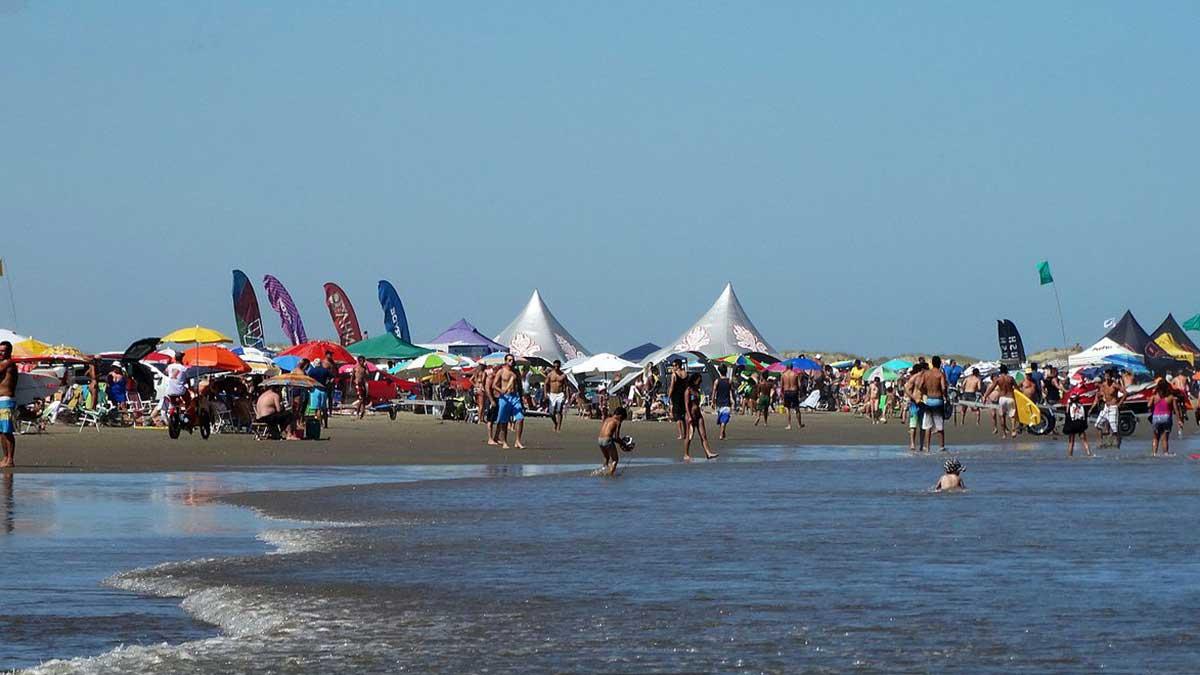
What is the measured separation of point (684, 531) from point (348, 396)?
3296 cm

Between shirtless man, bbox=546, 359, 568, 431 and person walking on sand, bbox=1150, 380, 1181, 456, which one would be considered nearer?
person walking on sand, bbox=1150, 380, 1181, 456

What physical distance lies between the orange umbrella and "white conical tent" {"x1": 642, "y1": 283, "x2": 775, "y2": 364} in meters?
27.2

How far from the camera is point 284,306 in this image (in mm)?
59312

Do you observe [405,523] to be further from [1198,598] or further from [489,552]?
[1198,598]

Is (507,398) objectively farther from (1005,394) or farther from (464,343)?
(464,343)

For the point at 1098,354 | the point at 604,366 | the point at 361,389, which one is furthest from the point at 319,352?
the point at 1098,354

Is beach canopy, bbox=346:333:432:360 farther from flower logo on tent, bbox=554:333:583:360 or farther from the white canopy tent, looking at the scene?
the white canopy tent

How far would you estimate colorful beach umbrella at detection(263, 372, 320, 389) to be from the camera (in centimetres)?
2911

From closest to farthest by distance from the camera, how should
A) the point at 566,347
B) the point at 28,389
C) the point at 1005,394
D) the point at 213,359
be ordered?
the point at 28,389 → the point at 1005,394 → the point at 213,359 → the point at 566,347

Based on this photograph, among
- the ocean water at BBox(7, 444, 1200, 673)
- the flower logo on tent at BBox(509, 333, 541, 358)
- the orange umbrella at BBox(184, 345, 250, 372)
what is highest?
the flower logo on tent at BBox(509, 333, 541, 358)

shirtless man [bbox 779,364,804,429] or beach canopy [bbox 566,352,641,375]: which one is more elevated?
beach canopy [bbox 566,352,641,375]

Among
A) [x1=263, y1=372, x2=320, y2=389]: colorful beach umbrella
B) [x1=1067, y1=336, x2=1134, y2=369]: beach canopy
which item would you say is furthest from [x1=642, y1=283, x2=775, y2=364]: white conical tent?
[x1=263, y1=372, x2=320, y2=389]: colorful beach umbrella

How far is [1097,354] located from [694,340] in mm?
14505

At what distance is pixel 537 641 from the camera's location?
318 inches
